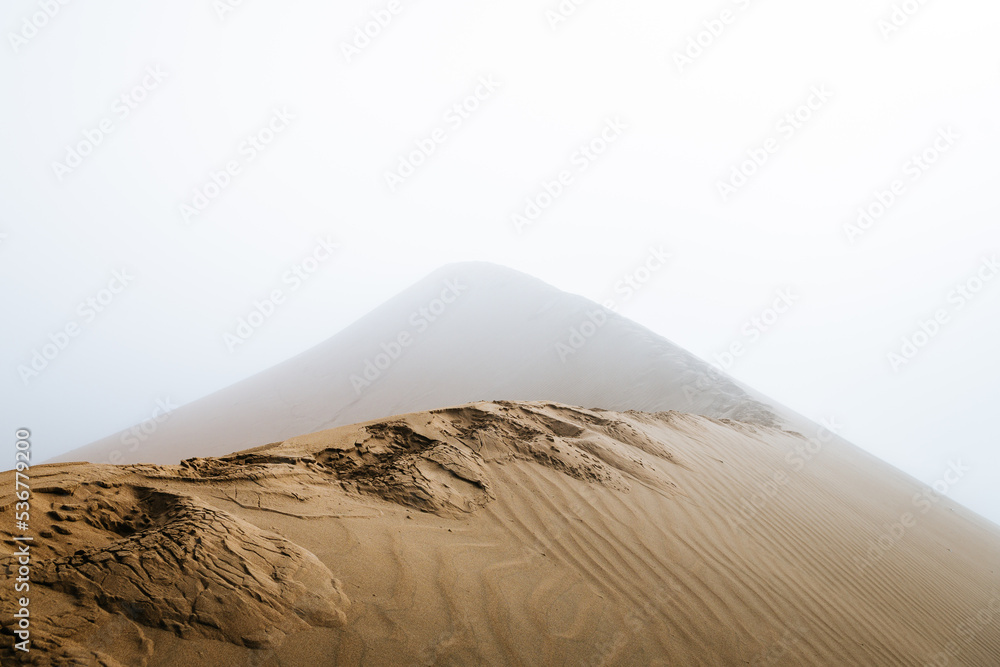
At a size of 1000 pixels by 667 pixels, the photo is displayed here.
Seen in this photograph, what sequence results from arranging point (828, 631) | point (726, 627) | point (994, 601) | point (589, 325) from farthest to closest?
point (589, 325)
point (994, 601)
point (828, 631)
point (726, 627)

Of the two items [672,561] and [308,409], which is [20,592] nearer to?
[672,561]

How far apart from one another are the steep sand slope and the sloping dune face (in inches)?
240

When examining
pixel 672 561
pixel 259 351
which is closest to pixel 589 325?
pixel 672 561

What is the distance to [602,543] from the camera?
123 inches

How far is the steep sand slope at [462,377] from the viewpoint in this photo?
13.4 metres

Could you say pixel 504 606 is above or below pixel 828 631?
below

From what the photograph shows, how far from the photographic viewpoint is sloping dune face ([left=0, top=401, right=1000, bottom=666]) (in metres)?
1.84

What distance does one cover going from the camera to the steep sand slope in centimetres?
1335

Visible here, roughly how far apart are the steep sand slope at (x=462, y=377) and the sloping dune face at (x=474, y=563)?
6088 mm

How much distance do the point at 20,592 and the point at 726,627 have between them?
10.8 feet

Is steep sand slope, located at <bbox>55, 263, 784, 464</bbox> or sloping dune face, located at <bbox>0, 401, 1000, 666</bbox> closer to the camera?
sloping dune face, located at <bbox>0, 401, 1000, 666</bbox>

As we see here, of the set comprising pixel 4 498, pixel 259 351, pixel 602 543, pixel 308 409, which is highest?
pixel 602 543

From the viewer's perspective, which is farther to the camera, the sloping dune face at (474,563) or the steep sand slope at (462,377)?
the steep sand slope at (462,377)

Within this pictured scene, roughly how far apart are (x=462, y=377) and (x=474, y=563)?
15219 mm
